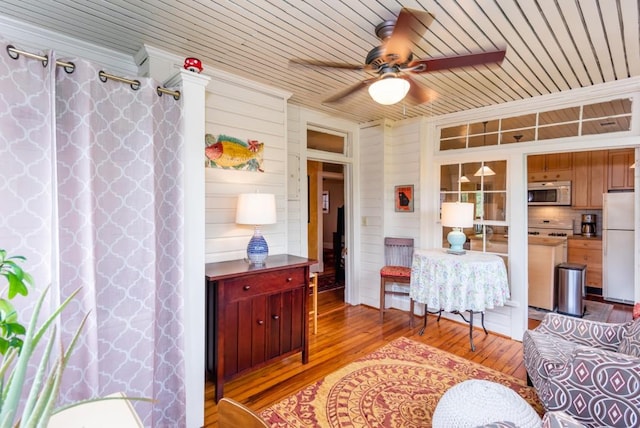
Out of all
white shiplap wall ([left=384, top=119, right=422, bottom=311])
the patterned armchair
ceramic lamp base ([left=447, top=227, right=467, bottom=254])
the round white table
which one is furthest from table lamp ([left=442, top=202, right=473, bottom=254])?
the patterned armchair

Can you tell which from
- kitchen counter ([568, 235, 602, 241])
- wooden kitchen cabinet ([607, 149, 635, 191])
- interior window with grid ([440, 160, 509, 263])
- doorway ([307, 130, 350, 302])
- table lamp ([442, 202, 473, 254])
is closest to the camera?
table lamp ([442, 202, 473, 254])

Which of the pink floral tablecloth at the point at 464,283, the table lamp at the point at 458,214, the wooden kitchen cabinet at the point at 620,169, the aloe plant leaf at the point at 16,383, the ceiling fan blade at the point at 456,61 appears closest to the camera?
the aloe plant leaf at the point at 16,383

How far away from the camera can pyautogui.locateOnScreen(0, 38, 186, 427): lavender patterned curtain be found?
158 centimetres

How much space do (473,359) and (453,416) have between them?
154 centimetres

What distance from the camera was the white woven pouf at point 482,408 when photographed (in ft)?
5.36

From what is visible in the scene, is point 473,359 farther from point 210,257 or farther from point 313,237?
point 313,237

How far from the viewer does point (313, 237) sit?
259 inches

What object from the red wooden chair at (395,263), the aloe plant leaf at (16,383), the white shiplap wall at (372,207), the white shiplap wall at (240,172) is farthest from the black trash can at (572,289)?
the aloe plant leaf at (16,383)

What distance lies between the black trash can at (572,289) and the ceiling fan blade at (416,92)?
10.7 feet

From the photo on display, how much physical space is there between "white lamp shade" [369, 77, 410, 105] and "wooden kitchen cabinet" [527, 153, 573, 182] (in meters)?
4.17

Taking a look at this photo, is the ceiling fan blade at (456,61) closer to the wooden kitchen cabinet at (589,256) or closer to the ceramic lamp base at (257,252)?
the ceramic lamp base at (257,252)

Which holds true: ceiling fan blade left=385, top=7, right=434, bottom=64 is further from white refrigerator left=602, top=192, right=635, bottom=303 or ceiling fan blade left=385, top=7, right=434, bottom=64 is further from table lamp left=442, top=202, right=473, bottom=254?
white refrigerator left=602, top=192, right=635, bottom=303

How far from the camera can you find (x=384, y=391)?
8.14ft

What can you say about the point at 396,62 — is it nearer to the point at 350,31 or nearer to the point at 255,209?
the point at 350,31
